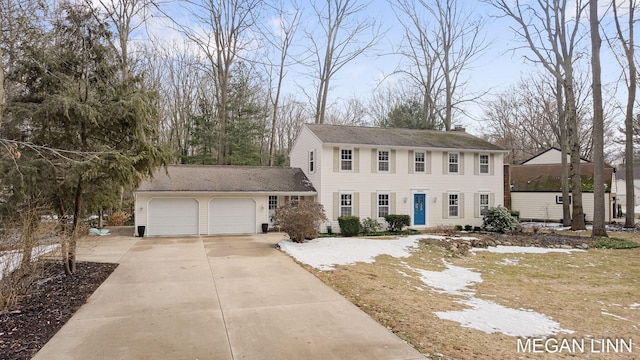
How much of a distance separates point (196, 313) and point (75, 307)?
222 centimetres

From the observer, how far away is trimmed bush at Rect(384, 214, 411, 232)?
1900 cm

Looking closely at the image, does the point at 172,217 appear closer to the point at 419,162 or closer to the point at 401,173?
the point at 401,173

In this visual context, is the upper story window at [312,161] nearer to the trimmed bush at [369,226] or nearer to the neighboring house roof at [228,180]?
the neighboring house roof at [228,180]

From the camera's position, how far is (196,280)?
866 cm

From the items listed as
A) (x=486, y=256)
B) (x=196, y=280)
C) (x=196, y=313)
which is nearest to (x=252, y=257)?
(x=196, y=280)

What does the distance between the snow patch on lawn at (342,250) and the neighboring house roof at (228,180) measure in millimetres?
5364

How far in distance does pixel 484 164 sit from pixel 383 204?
675cm

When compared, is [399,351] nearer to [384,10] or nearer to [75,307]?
[75,307]

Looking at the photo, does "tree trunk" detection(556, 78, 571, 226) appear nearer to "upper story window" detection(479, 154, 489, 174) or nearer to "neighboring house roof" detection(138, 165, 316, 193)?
"upper story window" detection(479, 154, 489, 174)

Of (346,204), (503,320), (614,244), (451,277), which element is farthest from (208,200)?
(614,244)

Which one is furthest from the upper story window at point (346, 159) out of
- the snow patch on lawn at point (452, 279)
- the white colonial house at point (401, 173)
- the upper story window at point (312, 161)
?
the snow patch on lawn at point (452, 279)

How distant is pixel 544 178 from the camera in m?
26.6

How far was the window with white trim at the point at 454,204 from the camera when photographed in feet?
68.5

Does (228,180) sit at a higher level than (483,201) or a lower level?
higher
